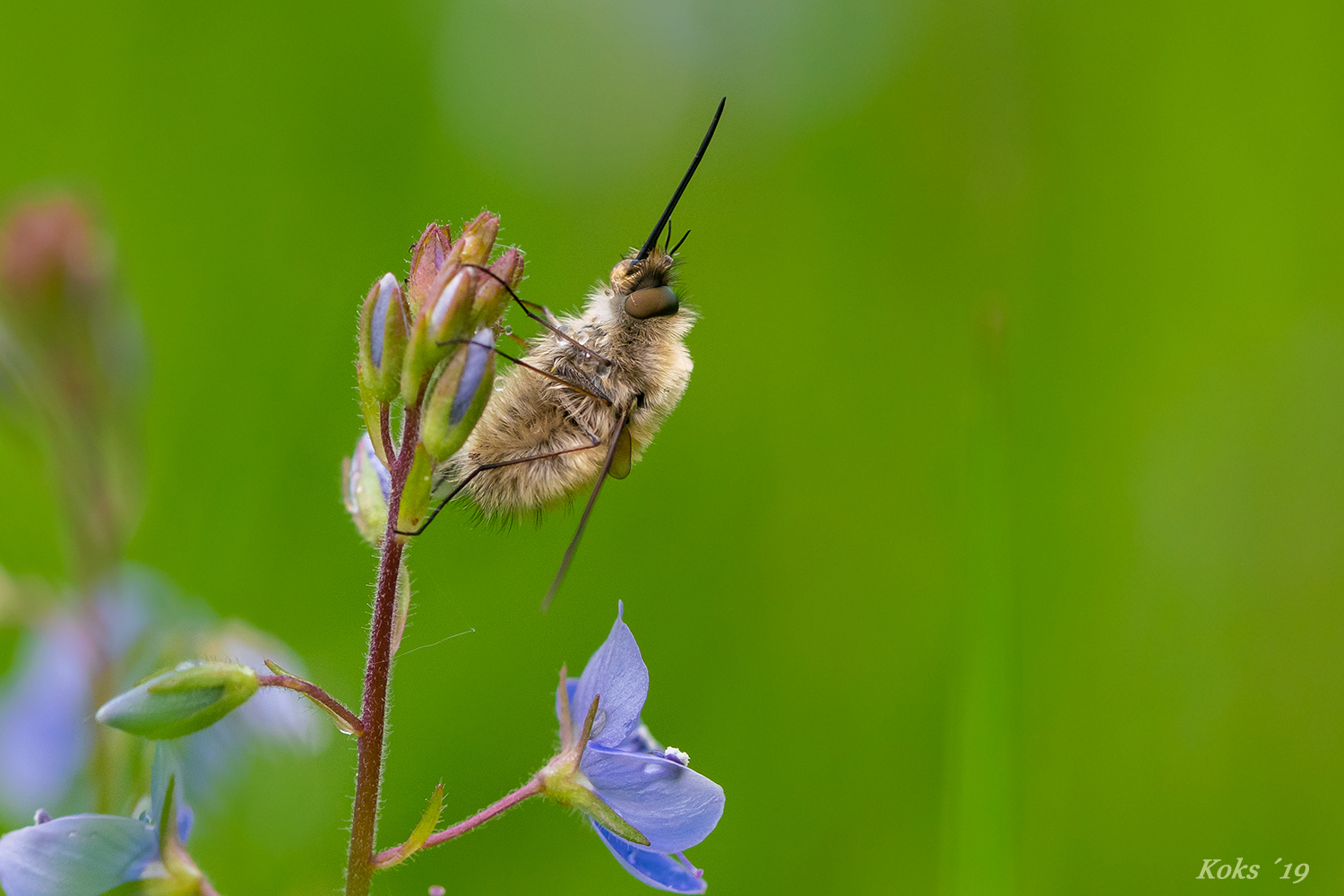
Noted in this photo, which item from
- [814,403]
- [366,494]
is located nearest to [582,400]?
[366,494]

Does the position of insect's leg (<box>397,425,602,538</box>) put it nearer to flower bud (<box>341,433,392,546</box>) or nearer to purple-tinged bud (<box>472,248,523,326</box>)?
flower bud (<box>341,433,392,546</box>)

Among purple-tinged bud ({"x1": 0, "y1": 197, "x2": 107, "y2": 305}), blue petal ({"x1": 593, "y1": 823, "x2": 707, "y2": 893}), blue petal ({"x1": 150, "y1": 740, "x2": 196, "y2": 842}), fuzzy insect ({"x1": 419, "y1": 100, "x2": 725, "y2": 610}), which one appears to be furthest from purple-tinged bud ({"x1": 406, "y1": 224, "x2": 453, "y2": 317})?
purple-tinged bud ({"x1": 0, "y1": 197, "x2": 107, "y2": 305})

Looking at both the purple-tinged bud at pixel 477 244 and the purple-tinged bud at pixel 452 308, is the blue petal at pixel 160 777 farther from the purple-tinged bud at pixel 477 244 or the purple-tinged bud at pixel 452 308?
the purple-tinged bud at pixel 477 244

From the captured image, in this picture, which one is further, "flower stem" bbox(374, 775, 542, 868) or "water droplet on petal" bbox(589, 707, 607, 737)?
"water droplet on petal" bbox(589, 707, 607, 737)

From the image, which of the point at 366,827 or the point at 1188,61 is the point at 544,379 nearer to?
the point at 366,827

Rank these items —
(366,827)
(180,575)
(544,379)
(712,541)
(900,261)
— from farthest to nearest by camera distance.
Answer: (900,261) < (712,541) < (180,575) < (544,379) < (366,827)

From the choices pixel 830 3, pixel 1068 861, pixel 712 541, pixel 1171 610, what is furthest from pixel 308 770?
pixel 830 3
